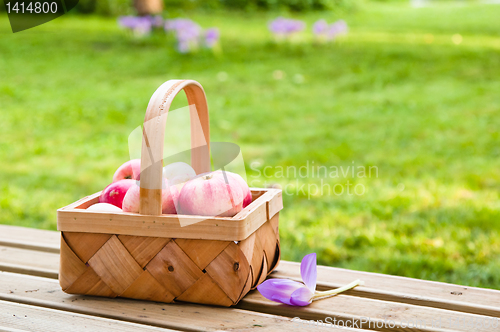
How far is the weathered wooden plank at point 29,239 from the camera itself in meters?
1.52

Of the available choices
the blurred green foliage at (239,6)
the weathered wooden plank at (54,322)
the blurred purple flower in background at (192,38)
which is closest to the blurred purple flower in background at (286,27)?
the blurred purple flower in background at (192,38)

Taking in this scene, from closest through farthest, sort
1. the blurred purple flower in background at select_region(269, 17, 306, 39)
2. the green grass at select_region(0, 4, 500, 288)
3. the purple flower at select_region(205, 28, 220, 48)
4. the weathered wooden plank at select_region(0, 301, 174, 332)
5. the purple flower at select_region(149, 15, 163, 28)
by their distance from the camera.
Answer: the weathered wooden plank at select_region(0, 301, 174, 332) < the green grass at select_region(0, 4, 500, 288) < the purple flower at select_region(205, 28, 220, 48) < the blurred purple flower in background at select_region(269, 17, 306, 39) < the purple flower at select_region(149, 15, 163, 28)

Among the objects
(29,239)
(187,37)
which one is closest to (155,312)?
(29,239)

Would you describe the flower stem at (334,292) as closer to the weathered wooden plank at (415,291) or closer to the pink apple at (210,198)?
the weathered wooden plank at (415,291)

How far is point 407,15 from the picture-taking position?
1123 cm

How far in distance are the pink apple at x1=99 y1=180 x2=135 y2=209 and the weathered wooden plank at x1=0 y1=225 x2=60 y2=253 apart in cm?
36

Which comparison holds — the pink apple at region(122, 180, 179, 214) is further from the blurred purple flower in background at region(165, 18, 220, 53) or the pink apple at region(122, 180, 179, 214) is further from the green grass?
the blurred purple flower in background at region(165, 18, 220, 53)

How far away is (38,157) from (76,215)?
Answer: 127 inches

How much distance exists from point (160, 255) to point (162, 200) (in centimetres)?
12

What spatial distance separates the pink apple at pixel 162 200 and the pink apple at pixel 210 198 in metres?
0.02

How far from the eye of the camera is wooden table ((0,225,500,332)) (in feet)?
3.40

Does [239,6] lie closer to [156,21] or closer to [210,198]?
[156,21]

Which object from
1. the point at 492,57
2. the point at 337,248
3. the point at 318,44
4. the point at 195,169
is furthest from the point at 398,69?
the point at 195,169

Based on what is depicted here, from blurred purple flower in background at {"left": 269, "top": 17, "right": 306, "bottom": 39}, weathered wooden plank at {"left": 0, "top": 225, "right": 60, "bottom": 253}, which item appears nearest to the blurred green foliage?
blurred purple flower in background at {"left": 269, "top": 17, "right": 306, "bottom": 39}
